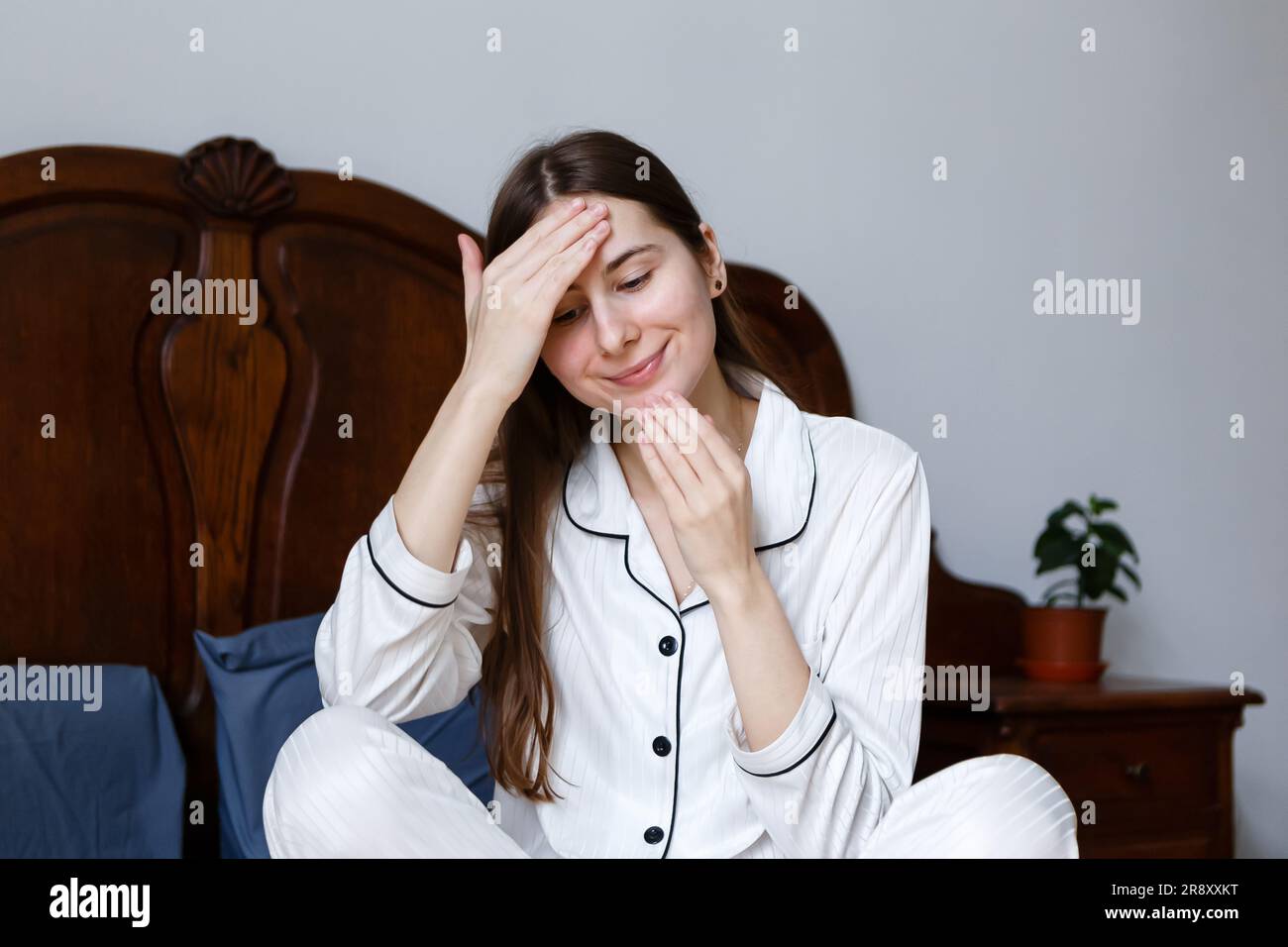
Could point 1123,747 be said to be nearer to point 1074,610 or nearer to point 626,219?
point 1074,610

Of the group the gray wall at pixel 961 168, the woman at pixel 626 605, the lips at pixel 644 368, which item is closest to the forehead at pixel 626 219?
the woman at pixel 626 605

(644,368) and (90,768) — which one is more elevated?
(644,368)

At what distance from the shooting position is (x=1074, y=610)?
2.15 m

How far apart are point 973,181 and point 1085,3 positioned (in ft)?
1.63

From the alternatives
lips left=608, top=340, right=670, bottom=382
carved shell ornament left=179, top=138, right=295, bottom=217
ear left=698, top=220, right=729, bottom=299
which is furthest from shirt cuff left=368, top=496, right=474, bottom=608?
carved shell ornament left=179, top=138, right=295, bottom=217

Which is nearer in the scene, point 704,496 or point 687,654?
point 704,496

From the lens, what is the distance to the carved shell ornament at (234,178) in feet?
5.76

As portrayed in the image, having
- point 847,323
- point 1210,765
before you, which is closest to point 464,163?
point 847,323

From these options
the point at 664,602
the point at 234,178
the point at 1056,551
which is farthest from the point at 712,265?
the point at 1056,551

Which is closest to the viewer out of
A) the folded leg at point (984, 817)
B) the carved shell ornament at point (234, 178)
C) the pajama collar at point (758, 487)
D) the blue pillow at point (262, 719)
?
the folded leg at point (984, 817)

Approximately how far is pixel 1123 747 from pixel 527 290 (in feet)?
4.37

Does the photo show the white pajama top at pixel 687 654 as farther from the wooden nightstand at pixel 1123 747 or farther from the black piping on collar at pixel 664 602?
the wooden nightstand at pixel 1123 747

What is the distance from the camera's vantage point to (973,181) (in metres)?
2.46

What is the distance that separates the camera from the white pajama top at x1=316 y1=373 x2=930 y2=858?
114 centimetres
